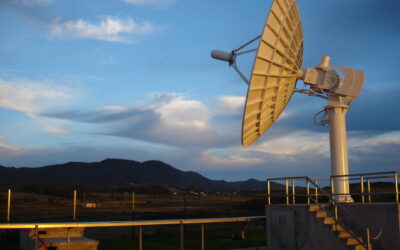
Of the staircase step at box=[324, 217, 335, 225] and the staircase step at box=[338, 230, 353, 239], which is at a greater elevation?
the staircase step at box=[324, 217, 335, 225]

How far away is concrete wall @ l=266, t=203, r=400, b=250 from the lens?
1386cm

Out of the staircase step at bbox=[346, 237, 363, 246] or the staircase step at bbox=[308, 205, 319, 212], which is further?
the staircase step at bbox=[308, 205, 319, 212]

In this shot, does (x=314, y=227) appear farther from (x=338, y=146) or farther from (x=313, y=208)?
(x=338, y=146)

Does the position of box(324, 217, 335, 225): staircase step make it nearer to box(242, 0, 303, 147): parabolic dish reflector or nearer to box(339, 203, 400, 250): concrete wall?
box(339, 203, 400, 250): concrete wall

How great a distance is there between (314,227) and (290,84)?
6.01 metres

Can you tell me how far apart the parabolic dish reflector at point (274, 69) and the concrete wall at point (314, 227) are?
3.45 m

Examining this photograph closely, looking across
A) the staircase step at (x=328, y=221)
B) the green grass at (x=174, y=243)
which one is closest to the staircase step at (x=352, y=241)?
the staircase step at (x=328, y=221)

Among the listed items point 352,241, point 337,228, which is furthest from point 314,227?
point 352,241

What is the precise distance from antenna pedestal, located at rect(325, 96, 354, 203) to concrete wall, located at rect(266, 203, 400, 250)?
1.99 metres

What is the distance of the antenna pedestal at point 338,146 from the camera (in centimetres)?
1748

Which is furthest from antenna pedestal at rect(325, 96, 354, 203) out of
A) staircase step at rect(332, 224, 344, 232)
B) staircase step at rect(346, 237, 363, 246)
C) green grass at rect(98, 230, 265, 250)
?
green grass at rect(98, 230, 265, 250)

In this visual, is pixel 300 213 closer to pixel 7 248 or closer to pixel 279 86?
pixel 279 86

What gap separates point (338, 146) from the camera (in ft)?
58.8

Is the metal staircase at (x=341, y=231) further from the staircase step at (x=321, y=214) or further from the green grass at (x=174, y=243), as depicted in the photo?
the green grass at (x=174, y=243)
